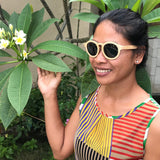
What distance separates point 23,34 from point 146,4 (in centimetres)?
62

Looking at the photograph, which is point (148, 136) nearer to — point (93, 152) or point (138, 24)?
point (93, 152)

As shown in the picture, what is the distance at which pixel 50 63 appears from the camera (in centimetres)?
106

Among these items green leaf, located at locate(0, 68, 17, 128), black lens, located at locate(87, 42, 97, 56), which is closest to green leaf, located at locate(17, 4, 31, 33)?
green leaf, located at locate(0, 68, 17, 128)

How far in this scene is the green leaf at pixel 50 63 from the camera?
1.01 meters

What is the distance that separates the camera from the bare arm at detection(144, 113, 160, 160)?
826 millimetres

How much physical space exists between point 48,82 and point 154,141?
0.57 meters

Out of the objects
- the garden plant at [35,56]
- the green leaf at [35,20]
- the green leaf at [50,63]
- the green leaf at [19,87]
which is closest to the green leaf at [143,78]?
the garden plant at [35,56]

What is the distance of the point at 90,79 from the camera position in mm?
1133

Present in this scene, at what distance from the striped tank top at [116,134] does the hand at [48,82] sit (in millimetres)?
229

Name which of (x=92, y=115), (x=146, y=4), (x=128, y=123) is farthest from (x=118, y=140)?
(x=146, y=4)

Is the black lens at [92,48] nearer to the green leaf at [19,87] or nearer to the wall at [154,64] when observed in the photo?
the green leaf at [19,87]

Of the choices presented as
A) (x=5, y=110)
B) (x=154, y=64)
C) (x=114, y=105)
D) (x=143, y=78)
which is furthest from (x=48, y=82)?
(x=154, y=64)

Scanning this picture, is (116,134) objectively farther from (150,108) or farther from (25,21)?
(25,21)

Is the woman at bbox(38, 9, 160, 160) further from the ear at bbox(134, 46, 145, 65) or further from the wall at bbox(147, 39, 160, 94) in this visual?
the wall at bbox(147, 39, 160, 94)
